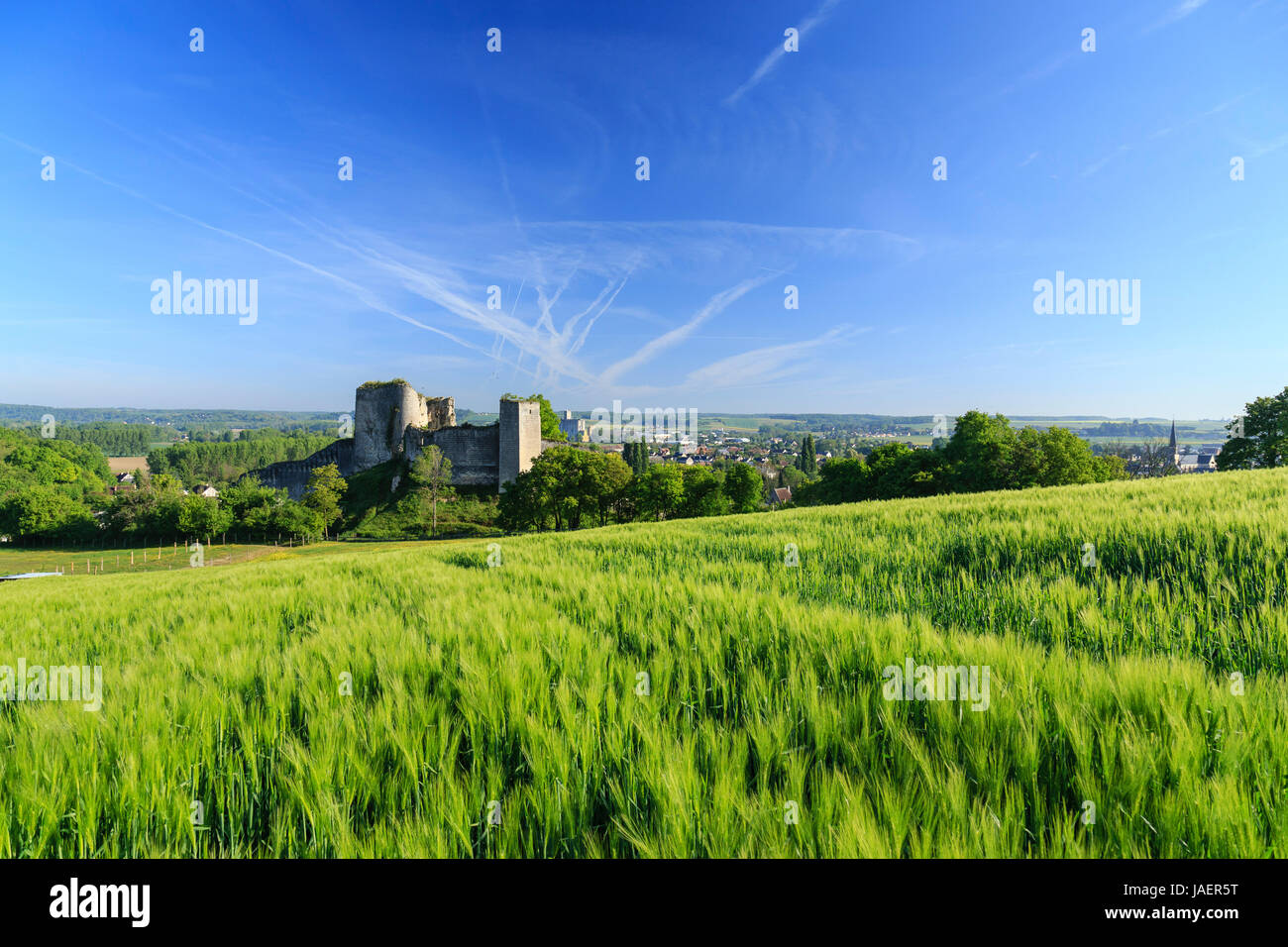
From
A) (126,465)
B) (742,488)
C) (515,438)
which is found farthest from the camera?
(126,465)

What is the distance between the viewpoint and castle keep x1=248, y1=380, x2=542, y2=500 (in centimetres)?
5672

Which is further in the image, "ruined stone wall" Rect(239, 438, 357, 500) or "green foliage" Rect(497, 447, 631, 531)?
"ruined stone wall" Rect(239, 438, 357, 500)

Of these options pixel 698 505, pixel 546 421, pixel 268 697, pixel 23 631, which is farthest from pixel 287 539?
pixel 268 697

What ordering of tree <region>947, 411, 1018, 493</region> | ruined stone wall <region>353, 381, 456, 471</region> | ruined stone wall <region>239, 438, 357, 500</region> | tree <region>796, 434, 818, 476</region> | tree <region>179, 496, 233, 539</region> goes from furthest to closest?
1. tree <region>796, 434, 818, 476</region>
2. ruined stone wall <region>239, 438, 357, 500</region>
3. ruined stone wall <region>353, 381, 456, 471</region>
4. tree <region>179, 496, 233, 539</region>
5. tree <region>947, 411, 1018, 493</region>

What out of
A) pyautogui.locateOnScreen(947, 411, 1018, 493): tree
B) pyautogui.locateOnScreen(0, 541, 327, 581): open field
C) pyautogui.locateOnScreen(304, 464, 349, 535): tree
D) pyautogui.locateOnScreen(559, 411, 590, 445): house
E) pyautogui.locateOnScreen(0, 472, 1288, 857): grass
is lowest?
pyautogui.locateOnScreen(0, 541, 327, 581): open field

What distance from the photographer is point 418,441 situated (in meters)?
59.1

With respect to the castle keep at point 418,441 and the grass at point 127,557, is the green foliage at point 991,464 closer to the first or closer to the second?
the castle keep at point 418,441

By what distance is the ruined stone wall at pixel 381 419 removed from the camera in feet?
201

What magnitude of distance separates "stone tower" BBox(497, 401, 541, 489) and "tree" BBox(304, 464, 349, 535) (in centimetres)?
1770

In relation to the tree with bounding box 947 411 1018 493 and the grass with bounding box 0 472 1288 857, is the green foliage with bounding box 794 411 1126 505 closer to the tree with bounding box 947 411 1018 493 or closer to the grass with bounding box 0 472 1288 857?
the tree with bounding box 947 411 1018 493

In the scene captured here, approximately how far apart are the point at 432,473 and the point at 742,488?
33376 mm

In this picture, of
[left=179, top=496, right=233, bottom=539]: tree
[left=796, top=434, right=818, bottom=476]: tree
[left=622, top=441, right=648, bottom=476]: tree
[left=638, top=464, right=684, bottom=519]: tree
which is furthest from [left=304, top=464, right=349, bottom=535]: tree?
[left=796, top=434, right=818, bottom=476]: tree

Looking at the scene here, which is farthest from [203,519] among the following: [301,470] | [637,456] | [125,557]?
[637,456]

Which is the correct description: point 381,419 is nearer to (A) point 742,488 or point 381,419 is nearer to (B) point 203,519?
(B) point 203,519
